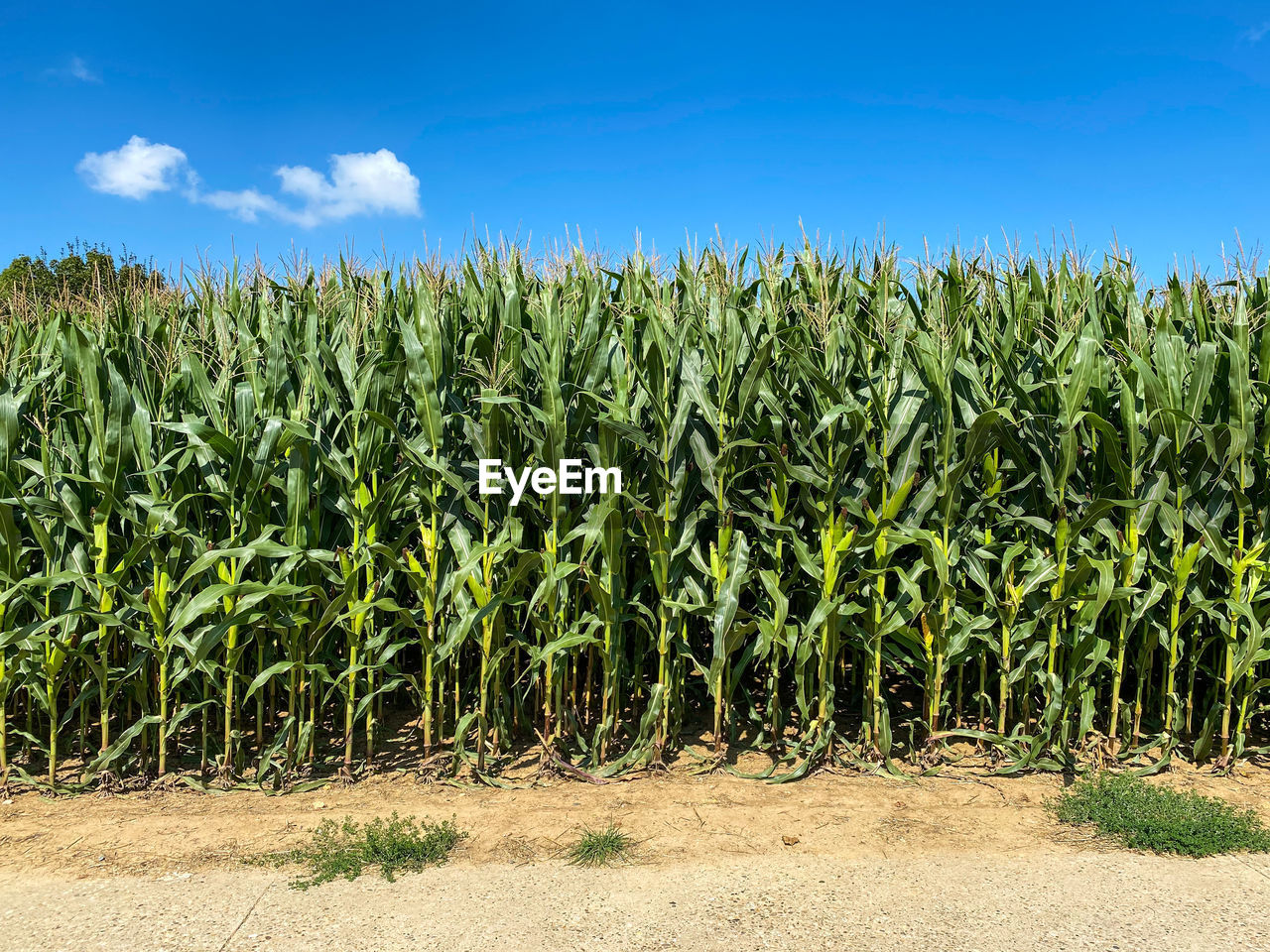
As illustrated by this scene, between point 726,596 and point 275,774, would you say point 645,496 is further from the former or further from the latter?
point 275,774

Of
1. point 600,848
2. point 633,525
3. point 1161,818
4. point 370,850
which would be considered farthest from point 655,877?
point 1161,818

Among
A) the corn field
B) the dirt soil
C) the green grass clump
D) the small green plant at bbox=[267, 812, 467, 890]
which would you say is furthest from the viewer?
the corn field

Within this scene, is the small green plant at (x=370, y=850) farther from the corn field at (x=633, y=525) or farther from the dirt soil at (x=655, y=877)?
the corn field at (x=633, y=525)

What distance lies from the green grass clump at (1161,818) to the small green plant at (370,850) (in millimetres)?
2577

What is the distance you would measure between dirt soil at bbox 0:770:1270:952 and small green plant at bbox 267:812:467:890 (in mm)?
67

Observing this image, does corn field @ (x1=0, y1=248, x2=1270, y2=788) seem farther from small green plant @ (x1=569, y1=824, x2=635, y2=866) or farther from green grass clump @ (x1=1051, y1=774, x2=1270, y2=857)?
small green plant @ (x1=569, y1=824, x2=635, y2=866)

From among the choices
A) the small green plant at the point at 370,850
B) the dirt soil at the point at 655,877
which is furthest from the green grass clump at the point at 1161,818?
the small green plant at the point at 370,850

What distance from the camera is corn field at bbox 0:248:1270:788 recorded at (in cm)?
390

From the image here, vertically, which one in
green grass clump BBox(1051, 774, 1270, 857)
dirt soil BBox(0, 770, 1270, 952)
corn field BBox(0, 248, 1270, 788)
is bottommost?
dirt soil BBox(0, 770, 1270, 952)

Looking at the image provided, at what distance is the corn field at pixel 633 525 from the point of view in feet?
12.8

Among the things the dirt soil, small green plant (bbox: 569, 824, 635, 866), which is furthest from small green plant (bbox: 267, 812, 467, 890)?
small green plant (bbox: 569, 824, 635, 866)

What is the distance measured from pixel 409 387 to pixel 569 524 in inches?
37.1

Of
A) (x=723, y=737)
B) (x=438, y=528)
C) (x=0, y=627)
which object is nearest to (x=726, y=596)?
(x=723, y=737)

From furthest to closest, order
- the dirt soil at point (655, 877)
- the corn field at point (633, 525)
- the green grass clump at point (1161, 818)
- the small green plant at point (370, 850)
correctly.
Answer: the corn field at point (633, 525), the green grass clump at point (1161, 818), the small green plant at point (370, 850), the dirt soil at point (655, 877)
